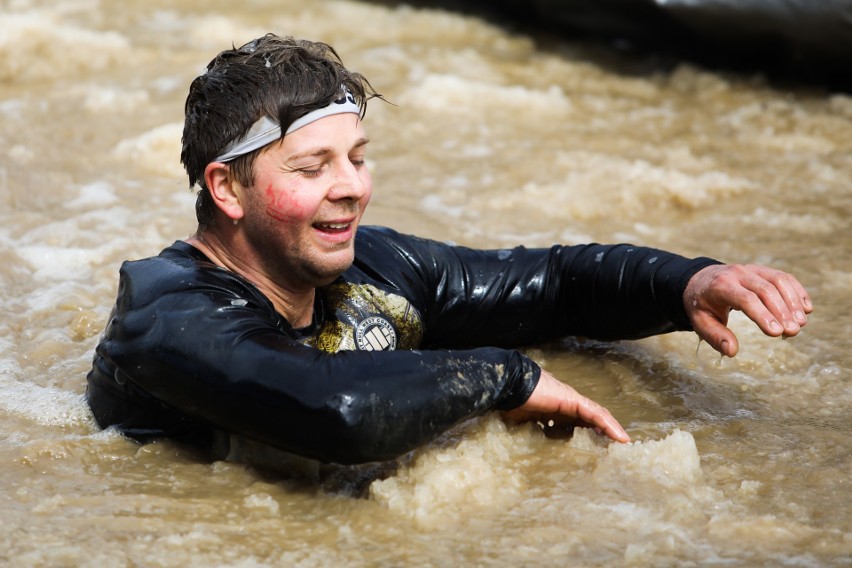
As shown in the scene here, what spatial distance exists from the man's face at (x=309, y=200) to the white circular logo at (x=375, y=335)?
21cm

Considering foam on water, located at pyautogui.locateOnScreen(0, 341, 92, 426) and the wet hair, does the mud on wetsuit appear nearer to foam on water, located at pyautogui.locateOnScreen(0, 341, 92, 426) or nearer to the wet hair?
foam on water, located at pyautogui.locateOnScreen(0, 341, 92, 426)

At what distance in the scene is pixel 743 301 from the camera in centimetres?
266

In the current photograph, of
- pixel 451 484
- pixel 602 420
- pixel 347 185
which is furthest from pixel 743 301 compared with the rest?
pixel 347 185

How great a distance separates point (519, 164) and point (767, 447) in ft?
7.26

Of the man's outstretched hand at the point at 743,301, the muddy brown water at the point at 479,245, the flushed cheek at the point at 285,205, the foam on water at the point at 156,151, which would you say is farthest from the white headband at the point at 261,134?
the foam on water at the point at 156,151

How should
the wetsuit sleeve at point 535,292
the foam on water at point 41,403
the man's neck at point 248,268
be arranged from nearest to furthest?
the man's neck at point 248,268 → the foam on water at point 41,403 → the wetsuit sleeve at point 535,292

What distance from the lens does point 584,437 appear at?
8.46ft

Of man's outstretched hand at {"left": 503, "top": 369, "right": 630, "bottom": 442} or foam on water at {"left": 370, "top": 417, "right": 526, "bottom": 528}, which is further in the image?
man's outstretched hand at {"left": 503, "top": 369, "right": 630, "bottom": 442}

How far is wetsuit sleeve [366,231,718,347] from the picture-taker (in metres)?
3.00

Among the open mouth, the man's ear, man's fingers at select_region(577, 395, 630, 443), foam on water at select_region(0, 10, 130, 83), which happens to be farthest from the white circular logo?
foam on water at select_region(0, 10, 130, 83)

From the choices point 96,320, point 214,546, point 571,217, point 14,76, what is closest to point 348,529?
point 214,546

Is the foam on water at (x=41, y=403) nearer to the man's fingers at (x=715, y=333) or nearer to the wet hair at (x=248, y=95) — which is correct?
the wet hair at (x=248, y=95)

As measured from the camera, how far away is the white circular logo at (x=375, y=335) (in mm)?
2758

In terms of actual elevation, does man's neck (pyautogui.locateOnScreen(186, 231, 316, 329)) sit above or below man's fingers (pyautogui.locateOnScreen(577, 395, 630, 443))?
above
